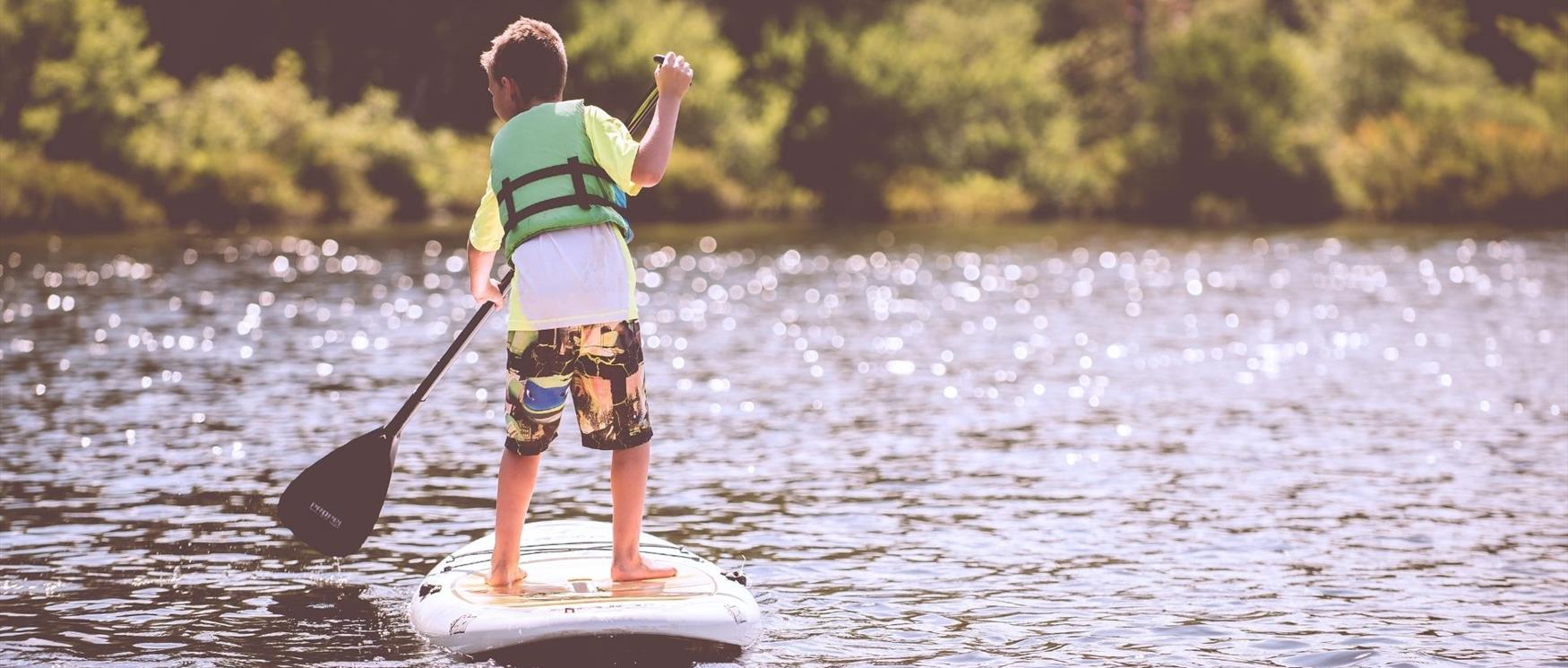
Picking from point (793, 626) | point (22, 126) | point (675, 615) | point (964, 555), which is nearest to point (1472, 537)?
point (964, 555)

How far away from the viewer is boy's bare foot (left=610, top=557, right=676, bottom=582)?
861 cm

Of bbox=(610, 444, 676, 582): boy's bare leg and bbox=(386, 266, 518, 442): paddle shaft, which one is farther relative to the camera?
bbox=(386, 266, 518, 442): paddle shaft

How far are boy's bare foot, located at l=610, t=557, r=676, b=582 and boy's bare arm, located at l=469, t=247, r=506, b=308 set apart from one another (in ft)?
4.23

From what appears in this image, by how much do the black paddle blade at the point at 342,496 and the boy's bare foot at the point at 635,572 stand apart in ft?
4.31

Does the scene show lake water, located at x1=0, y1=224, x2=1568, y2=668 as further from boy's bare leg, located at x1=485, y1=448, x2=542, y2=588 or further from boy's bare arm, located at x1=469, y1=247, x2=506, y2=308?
boy's bare arm, located at x1=469, y1=247, x2=506, y2=308

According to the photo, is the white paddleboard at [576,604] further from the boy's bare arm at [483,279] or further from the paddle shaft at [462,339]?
the boy's bare arm at [483,279]

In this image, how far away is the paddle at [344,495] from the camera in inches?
364

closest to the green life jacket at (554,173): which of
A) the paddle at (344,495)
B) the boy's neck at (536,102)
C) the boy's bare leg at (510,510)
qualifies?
the boy's neck at (536,102)

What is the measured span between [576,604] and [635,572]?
547mm

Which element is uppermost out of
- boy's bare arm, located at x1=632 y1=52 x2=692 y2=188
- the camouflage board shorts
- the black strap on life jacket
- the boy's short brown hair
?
the boy's short brown hair

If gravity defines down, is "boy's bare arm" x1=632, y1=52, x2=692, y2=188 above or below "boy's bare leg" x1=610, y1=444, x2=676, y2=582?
above

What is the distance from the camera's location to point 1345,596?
9758 millimetres

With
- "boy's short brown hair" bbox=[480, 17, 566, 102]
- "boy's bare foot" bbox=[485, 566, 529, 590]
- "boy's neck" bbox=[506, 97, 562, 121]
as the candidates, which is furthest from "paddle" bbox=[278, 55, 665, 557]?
"boy's short brown hair" bbox=[480, 17, 566, 102]

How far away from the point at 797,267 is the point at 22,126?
24.7 meters
